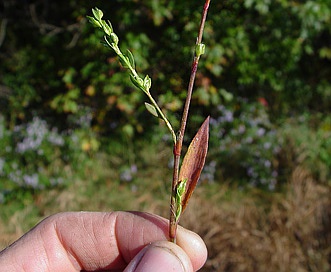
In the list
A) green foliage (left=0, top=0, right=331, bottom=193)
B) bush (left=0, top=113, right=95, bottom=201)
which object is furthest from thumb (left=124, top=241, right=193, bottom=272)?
bush (left=0, top=113, right=95, bottom=201)

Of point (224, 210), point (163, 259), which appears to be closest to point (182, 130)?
point (163, 259)

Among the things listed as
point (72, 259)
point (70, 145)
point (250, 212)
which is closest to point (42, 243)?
point (72, 259)

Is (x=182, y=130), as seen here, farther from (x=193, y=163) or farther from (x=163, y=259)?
(x=163, y=259)

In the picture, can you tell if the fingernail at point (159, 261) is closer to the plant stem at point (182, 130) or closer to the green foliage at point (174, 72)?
the plant stem at point (182, 130)

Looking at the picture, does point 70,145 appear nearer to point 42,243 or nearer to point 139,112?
point 139,112

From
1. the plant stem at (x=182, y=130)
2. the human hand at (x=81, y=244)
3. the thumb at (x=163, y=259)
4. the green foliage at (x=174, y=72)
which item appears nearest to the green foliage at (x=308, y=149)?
the green foliage at (x=174, y=72)

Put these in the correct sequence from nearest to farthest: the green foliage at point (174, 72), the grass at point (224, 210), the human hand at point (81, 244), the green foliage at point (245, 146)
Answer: the human hand at point (81, 244)
the grass at point (224, 210)
the green foliage at point (174, 72)
the green foliage at point (245, 146)

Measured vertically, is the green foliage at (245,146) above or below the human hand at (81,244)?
below
